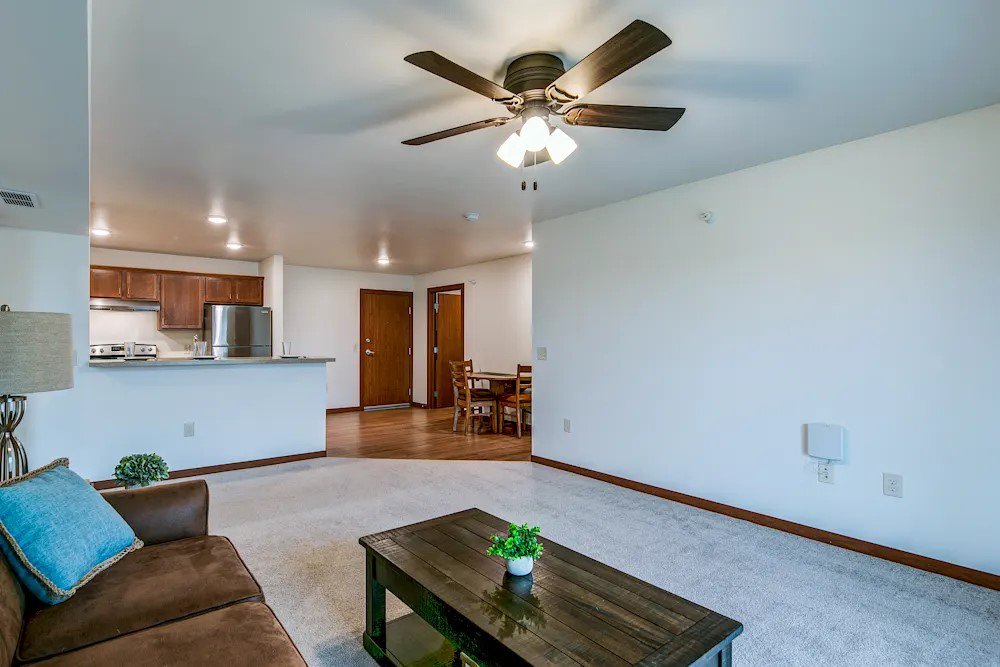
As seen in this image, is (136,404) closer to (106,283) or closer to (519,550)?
(106,283)

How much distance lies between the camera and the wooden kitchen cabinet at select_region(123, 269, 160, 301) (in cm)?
641

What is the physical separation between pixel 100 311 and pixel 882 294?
25.8 feet

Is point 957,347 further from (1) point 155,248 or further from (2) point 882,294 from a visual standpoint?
(1) point 155,248

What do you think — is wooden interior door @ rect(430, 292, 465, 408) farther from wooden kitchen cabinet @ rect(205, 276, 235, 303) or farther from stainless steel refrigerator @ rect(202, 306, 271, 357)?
wooden kitchen cabinet @ rect(205, 276, 235, 303)

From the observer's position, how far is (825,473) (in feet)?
10.4

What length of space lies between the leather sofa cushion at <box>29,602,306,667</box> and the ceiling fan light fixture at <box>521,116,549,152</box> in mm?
1985

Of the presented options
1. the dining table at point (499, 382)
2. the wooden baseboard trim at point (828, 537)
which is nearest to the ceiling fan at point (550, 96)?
the wooden baseboard trim at point (828, 537)

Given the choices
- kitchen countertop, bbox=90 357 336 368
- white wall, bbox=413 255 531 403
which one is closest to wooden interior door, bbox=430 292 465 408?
white wall, bbox=413 255 531 403

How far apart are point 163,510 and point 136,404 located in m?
2.91

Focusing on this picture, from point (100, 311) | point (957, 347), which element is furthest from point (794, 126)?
point (100, 311)

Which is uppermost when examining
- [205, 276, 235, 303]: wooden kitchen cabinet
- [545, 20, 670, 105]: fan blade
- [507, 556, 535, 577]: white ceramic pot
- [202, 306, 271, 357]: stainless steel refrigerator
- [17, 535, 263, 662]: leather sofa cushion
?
[545, 20, 670, 105]: fan blade

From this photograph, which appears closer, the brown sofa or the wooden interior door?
the brown sofa

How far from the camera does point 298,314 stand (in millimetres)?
7902

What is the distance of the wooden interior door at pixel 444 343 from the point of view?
28.7 ft
